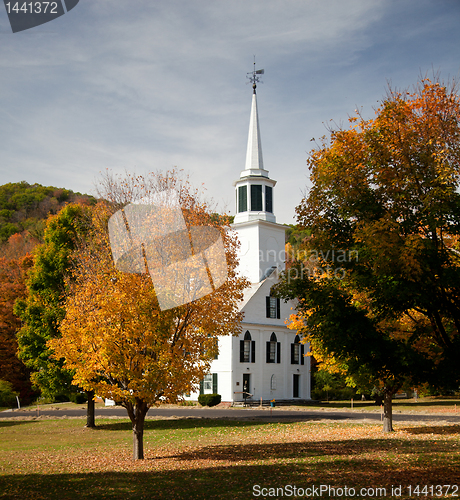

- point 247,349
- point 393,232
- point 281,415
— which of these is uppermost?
point 393,232

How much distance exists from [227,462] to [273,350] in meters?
29.0

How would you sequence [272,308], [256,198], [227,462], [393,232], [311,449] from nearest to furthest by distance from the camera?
[393,232]
[227,462]
[311,449]
[272,308]
[256,198]

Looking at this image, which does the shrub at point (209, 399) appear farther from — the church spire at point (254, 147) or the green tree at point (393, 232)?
the green tree at point (393, 232)

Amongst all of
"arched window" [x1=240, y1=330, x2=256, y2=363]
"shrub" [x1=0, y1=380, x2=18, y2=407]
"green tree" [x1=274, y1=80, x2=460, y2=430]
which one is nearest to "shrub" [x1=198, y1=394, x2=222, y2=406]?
"arched window" [x1=240, y1=330, x2=256, y2=363]

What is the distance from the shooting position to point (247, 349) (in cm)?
4000

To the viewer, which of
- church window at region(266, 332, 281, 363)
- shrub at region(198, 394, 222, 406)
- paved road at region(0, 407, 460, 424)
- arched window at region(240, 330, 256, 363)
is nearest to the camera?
paved road at region(0, 407, 460, 424)

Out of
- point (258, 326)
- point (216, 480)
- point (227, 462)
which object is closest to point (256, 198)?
point (258, 326)

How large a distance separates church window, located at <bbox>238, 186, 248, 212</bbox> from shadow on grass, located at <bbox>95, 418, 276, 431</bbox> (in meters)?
21.8

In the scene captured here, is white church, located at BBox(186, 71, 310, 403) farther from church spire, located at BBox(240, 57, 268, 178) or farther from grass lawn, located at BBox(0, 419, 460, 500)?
grass lawn, located at BBox(0, 419, 460, 500)

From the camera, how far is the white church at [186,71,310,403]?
39156 mm

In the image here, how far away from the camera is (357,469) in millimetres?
11086

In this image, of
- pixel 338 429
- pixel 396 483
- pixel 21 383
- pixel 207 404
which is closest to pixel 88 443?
pixel 338 429

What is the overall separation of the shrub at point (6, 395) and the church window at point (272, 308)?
2148 cm

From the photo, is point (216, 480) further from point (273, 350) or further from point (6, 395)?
point (6, 395)
